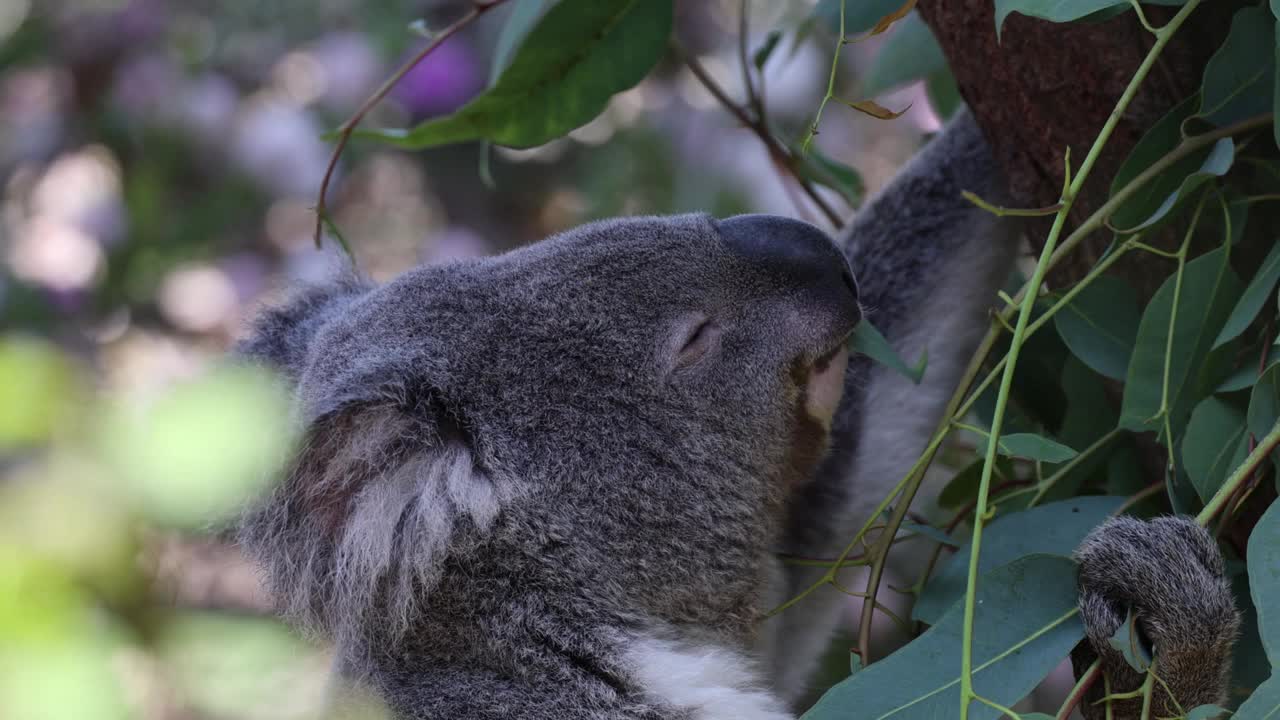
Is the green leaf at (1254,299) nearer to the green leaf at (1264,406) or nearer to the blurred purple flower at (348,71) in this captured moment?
the green leaf at (1264,406)

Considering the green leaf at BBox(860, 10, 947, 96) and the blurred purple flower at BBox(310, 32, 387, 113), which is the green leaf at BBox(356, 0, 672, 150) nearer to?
the green leaf at BBox(860, 10, 947, 96)

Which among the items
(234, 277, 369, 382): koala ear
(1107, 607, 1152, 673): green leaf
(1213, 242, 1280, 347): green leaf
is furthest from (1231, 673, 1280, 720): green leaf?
(234, 277, 369, 382): koala ear

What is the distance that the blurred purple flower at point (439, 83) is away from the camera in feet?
15.4

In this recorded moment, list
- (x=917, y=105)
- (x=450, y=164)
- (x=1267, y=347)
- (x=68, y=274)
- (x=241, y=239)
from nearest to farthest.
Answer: (x=1267, y=347)
(x=917, y=105)
(x=68, y=274)
(x=241, y=239)
(x=450, y=164)

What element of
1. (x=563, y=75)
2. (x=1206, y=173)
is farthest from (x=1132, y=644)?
(x=563, y=75)

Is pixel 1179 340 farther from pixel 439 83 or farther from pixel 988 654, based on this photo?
pixel 439 83

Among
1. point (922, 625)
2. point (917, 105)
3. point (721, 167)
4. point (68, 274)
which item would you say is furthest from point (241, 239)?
point (922, 625)

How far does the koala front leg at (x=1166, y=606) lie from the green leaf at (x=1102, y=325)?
259 mm

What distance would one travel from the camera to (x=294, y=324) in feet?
6.19

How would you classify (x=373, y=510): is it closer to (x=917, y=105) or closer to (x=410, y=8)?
(x=917, y=105)

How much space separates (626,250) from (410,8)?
411 cm

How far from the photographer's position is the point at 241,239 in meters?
5.42

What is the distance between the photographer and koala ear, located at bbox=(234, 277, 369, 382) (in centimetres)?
179

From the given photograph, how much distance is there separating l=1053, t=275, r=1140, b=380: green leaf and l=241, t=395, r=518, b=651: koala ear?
0.69 metres
